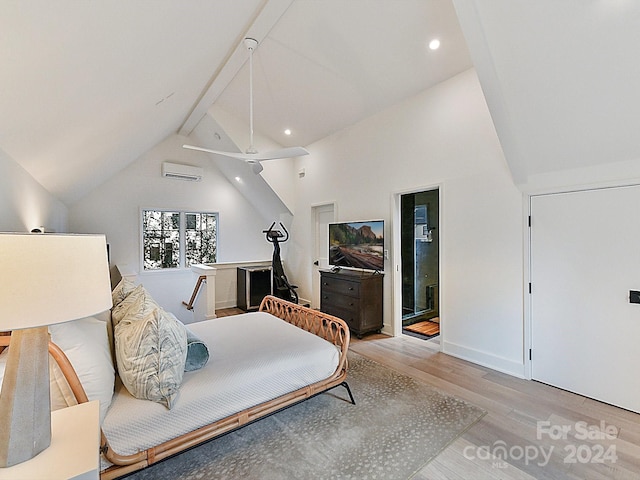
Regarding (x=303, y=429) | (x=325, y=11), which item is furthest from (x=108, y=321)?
(x=325, y=11)

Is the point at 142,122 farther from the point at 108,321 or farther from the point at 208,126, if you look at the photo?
the point at 108,321

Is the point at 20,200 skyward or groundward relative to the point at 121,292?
skyward

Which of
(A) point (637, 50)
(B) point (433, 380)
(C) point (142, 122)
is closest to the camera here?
(A) point (637, 50)

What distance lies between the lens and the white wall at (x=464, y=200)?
10.4 feet

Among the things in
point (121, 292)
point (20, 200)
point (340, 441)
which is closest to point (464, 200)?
point (340, 441)

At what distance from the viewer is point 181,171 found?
633 centimetres

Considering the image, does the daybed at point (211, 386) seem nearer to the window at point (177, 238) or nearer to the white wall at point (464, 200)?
the white wall at point (464, 200)

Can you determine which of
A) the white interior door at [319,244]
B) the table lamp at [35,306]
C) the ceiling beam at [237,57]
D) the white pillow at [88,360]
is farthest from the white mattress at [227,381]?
the ceiling beam at [237,57]

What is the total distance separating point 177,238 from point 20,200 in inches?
155

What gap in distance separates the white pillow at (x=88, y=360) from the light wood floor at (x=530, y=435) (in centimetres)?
184

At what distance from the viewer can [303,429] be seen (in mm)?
2266

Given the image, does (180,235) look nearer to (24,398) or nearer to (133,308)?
(133,308)

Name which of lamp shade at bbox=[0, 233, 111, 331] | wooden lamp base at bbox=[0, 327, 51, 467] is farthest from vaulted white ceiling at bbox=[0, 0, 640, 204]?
wooden lamp base at bbox=[0, 327, 51, 467]

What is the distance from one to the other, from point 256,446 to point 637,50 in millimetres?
3640
